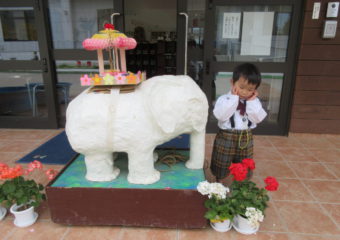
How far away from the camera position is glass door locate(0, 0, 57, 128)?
3.56 metres

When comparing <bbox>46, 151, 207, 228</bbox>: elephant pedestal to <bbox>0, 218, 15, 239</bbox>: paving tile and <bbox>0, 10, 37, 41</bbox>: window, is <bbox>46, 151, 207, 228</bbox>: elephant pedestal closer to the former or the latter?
<bbox>0, 218, 15, 239</bbox>: paving tile

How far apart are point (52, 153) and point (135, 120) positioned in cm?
187

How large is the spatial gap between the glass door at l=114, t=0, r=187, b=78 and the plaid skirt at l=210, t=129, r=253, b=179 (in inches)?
106

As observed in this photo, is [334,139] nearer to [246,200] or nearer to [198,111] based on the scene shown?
[246,200]

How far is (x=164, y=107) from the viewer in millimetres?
1553

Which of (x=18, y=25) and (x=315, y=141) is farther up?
(x=18, y=25)

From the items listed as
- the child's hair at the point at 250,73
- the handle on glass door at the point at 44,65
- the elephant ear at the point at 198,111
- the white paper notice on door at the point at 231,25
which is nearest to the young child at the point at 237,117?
the child's hair at the point at 250,73

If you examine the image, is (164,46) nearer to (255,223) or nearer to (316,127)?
(316,127)

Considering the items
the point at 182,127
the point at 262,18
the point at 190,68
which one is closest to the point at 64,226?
the point at 182,127

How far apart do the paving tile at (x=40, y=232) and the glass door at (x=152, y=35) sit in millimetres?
3326

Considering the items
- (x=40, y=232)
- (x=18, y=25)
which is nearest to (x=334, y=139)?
(x=40, y=232)

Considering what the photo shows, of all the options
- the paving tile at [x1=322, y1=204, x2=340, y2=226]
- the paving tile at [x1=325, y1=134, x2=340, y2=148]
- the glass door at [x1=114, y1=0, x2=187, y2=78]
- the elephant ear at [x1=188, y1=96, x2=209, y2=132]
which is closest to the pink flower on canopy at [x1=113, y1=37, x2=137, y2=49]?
the elephant ear at [x1=188, y1=96, x2=209, y2=132]

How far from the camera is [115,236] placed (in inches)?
66.0

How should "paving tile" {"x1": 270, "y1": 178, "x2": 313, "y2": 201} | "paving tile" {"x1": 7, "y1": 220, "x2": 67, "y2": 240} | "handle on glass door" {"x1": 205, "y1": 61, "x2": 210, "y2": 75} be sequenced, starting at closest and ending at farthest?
"paving tile" {"x1": 7, "y1": 220, "x2": 67, "y2": 240} < "paving tile" {"x1": 270, "y1": 178, "x2": 313, "y2": 201} < "handle on glass door" {"x1": 205, "y1": 61, "x2": 210, "y2": 75}
